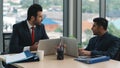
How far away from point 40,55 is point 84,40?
305cm

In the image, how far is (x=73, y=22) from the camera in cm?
582

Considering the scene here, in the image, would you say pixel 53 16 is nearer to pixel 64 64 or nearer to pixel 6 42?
pixel 6 42

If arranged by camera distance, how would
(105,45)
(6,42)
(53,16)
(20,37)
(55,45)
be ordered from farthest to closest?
(53,16)
(6,42)
(20,37)
(105,45)
(55,45)

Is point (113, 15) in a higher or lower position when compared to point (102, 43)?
higher

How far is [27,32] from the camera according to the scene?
3.43 meters

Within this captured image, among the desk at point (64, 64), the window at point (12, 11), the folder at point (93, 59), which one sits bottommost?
the desk at point (64, 64)

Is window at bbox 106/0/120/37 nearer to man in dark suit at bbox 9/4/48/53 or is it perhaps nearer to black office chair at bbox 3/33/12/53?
man in dark suit at bbox 9/4/48/53

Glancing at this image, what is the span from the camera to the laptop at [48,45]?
9.94 ft

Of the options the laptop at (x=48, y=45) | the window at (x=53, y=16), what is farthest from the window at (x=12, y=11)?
the laptop at (x=48, y=45)

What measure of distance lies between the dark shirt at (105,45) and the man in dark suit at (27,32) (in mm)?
802

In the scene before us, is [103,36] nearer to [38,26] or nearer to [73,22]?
[38,26]

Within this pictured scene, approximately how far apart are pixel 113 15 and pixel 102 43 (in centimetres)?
202

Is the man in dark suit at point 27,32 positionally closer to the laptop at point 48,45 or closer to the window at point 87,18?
the laptop at point 48,45

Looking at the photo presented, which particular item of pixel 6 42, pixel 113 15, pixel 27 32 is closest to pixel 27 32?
pixel 27 32
